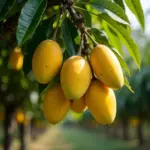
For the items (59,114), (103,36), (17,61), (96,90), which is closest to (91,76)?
(96,90)

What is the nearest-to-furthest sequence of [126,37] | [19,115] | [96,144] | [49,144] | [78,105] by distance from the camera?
1. [78,105]
2. [126,37]
3. [19,115]
4. [49,144]
5. [96,144]

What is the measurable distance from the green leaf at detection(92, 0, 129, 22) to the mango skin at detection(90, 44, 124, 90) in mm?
193

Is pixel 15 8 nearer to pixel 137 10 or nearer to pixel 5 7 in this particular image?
pixel 5 7

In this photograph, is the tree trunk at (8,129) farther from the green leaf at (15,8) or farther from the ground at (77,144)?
the ground at (77,144)

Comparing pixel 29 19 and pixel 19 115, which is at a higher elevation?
pixel 29 19

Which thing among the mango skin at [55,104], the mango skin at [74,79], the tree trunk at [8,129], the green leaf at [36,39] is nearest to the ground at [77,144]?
the tree trunk at [8,129]

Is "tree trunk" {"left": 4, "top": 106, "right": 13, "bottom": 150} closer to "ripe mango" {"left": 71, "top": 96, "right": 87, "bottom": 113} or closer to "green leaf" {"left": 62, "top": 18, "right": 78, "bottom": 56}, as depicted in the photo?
"green leaf" {"left": 62, "top": 18, "right": 78, "bottom": 56}

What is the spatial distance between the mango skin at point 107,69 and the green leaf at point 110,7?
0.63ft

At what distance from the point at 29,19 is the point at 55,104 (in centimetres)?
31

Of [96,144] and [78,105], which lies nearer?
[78,105]

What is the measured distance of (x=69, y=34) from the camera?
5.17 feet

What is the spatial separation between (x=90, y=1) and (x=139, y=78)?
45.9ft

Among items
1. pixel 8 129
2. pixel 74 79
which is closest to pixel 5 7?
pixel 74 79

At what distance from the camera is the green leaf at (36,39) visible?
1.56 m
